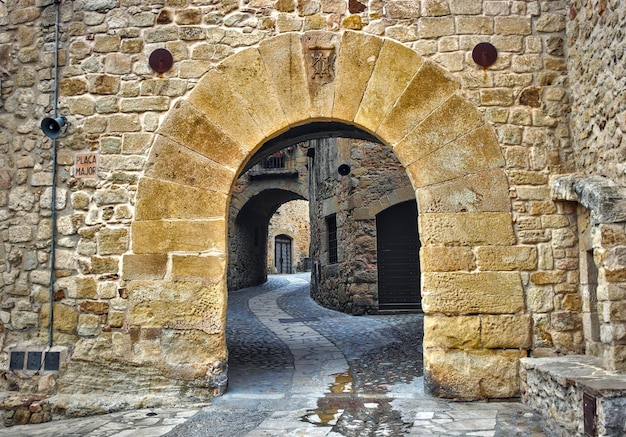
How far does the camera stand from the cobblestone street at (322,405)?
3279mm

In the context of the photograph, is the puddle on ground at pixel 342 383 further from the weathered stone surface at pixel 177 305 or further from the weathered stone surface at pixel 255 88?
the weathered stone surface at pixel 255 88

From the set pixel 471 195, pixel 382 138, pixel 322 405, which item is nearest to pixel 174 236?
pixel 322 405

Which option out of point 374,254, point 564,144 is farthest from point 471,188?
point 374,254

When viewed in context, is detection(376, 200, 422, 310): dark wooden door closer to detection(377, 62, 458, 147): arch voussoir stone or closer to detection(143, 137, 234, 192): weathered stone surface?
detection(377, 62, 458, 147): arch voussoir stone

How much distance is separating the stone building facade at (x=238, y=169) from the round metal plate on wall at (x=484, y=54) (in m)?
0.05

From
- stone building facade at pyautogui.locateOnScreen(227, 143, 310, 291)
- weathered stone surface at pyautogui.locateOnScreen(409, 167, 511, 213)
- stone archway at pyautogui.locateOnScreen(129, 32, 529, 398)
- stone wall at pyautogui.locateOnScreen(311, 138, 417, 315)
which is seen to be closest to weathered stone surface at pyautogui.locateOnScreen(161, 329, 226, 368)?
stone archway at pyautogui.locateOnScreen(129, 32, 529, 398)

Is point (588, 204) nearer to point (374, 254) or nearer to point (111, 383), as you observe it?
point (111, 383)

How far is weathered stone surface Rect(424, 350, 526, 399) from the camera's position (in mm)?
3867

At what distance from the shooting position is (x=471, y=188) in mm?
4043

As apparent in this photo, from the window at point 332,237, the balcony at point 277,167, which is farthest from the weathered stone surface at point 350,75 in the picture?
the balcony at point 277,167

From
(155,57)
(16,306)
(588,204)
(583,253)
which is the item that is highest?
(155,57)

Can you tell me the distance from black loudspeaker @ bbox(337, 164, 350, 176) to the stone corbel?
570 centimetres

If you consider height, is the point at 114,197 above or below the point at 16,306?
above

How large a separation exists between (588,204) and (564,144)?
76 cm
